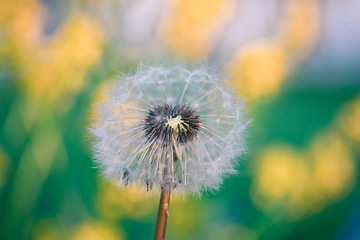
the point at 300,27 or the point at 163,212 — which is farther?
the point at 300,27

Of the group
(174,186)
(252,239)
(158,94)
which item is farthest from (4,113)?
(252,239)

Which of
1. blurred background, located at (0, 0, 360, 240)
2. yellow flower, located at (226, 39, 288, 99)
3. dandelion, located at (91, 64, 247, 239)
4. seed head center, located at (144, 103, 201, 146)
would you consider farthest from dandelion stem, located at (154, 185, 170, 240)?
yellow flower, located at (226, 39, 288, 99)

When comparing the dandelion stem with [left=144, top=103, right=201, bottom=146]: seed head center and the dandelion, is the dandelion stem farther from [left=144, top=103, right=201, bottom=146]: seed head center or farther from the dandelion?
[left=144, top=103, right=201, bottom=146]: seed head center

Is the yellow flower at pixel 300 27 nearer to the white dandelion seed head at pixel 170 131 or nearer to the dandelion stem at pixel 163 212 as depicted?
the white dandelion seed head at pixel 170 131

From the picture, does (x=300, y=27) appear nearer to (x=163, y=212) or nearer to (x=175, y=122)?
(x=175, y=122)

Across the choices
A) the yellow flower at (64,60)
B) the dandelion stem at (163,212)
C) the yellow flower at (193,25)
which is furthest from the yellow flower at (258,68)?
the yellow flower at (64,60)

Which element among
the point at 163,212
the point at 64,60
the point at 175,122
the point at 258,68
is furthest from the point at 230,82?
the point at 64,60

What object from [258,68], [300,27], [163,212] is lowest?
[163,212]

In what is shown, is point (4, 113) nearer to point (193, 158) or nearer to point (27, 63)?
point (27, 63)
